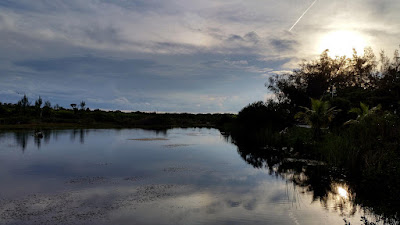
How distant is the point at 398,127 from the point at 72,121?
219 feet

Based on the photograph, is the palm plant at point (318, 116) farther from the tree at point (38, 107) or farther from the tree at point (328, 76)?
the tree at point (38, 107)

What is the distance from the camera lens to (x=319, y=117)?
74.5 feet

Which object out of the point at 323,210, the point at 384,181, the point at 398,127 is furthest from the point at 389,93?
the point at 323,210

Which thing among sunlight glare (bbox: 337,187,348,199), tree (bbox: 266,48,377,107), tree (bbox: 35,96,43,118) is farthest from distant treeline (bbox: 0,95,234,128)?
sunlight glare (bbox: 337,187,348,199)

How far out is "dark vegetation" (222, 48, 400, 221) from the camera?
39.6ft

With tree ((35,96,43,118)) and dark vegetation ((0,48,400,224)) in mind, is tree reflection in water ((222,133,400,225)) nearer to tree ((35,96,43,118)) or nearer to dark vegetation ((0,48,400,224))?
dark vegetation ((0,48,400,224))

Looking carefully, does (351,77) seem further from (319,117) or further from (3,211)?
(3,211)

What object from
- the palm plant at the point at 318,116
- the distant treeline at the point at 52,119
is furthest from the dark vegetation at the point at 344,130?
the distant treeline at the point at 52,119

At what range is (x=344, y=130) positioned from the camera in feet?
71.7

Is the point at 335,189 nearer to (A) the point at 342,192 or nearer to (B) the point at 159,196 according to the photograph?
(A) the point at 342,192

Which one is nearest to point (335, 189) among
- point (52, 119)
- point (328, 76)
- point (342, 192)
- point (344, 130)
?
point (342, 192)

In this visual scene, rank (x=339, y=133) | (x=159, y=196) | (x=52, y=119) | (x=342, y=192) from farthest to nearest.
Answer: (x=52, y=119), (x=339, y=133), (x=342, y=192), (x=159, y=196)

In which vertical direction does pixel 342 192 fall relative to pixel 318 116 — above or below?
below

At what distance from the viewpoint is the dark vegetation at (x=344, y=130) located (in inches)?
475
